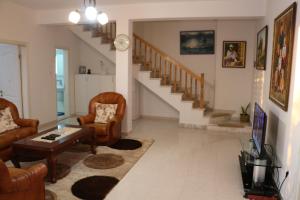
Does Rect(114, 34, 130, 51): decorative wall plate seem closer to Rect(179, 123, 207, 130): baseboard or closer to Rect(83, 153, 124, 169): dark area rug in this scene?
Rect(83, 153, 124, 169): dark area rug

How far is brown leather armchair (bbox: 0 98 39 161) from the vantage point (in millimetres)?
3803

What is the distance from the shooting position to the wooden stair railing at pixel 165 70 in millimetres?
6926

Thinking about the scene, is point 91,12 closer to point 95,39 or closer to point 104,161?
point 104,161

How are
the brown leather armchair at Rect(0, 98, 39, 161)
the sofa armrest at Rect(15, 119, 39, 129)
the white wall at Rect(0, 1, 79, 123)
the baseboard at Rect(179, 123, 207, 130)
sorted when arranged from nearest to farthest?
the brown leather armchair at Rect(0, 98, 39, 161) → the sofa armrest at Rect(15, 119, 39, 129) → the white wall at Rect(0, 1, 79, 123) → the baseboard at Rect(179, 123, 207, 130)

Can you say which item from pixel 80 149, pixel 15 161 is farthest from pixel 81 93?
pixel 15 161

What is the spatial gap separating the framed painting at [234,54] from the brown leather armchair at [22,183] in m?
5.54

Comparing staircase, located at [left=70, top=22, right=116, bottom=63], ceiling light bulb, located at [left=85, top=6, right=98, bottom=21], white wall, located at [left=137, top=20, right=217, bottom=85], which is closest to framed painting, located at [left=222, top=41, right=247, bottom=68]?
white wall, located at [left=137, top=20, right=217, bottom=85]

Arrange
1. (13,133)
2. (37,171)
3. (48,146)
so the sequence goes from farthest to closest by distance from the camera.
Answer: (13,133) → (48,146) → (37,171)

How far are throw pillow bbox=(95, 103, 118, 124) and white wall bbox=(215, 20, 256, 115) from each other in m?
3.17

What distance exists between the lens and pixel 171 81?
707 cm

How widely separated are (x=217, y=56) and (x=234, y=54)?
0.44 m

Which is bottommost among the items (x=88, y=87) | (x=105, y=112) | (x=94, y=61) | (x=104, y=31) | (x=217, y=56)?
(x=105, y=112)

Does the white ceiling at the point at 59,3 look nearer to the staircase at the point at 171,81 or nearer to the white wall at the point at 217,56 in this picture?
the staircase at the point at 171,81

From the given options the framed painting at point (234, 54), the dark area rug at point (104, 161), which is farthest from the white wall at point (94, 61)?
the dark area rug at point (104, 161)
